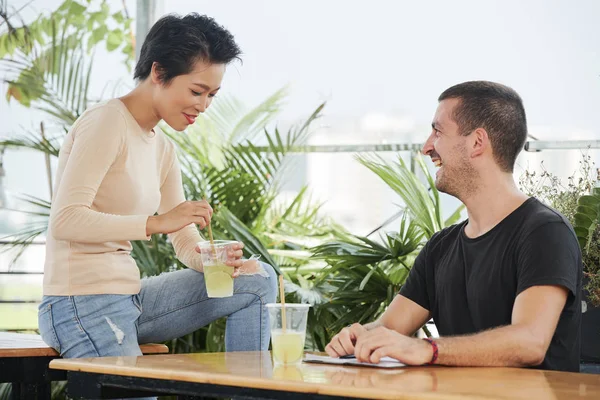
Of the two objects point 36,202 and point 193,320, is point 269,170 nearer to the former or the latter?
point 36,202

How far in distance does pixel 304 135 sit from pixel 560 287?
9.87ft

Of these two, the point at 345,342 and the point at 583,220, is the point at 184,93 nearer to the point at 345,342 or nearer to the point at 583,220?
the point at 345,342

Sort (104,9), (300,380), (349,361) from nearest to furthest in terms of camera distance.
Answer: (300,380) → (349,361) → (104,9)

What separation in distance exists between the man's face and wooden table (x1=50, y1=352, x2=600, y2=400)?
27.8 inches

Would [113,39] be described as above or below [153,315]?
above

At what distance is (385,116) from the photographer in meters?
5.80

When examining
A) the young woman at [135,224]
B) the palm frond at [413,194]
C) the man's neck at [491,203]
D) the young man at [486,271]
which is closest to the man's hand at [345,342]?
the young man at [486,271]

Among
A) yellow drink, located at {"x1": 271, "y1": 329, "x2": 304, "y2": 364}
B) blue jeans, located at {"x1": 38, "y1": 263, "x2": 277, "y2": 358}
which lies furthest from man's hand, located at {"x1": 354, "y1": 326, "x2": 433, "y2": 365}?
blue jeans, located at {"x1": 38, "y1": 263, "x2": 277, "y2": 358}

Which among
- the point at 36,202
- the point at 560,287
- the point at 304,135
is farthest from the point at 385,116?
the point at 560,287

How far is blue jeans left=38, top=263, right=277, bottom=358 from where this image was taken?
265cm

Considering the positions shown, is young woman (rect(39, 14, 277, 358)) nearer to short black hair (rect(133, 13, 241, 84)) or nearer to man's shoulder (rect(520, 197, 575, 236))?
short black hair (rect(133, 13, 241, 84))

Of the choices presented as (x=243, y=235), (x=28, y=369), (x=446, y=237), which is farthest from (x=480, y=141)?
(x=243, y=235)

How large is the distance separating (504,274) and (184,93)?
1137 millimetres

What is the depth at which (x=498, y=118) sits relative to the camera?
250 centimetres
